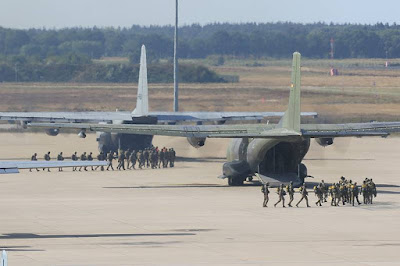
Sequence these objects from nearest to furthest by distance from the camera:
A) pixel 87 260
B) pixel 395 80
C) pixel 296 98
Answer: pixel 87 260, pixel 296 98, pixel 395 80

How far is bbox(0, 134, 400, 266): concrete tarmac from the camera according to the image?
3994 cm

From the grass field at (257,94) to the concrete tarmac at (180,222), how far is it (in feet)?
175

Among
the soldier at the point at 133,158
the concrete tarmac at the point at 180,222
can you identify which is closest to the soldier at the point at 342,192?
the concrete tarmac at the point at 180,222

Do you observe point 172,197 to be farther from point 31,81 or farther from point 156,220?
point 31,81

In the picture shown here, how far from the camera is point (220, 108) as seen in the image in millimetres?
140375

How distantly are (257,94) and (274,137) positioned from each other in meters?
94.4

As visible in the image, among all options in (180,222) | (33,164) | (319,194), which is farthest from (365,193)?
(33,164)

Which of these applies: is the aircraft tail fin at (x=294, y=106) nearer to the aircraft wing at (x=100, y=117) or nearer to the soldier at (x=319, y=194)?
the soldier at (x=319, y=194)

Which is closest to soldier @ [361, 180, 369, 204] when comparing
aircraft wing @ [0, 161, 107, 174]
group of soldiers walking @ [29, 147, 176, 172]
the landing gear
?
the landing gear

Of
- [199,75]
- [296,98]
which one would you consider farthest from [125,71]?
[296,98]

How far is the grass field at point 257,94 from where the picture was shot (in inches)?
5492

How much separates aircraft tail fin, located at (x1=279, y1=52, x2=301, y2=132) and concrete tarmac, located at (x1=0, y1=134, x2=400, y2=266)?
13.7 feet

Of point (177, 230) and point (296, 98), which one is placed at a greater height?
point (296, 98)

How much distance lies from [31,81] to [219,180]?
113352 millimetres
